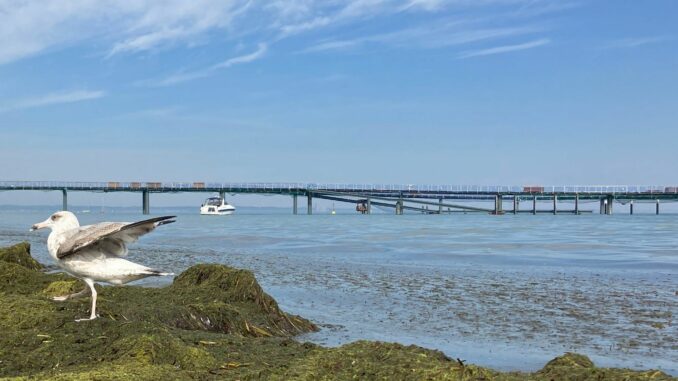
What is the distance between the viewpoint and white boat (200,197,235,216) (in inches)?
5118

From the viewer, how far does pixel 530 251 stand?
28.1 meters

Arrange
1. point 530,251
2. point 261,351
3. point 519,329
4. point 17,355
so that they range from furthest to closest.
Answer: point 530,251
point 519,329
point 261,351
point 17,355

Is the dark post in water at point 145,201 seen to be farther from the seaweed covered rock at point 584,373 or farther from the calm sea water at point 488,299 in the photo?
the seaweed covered rock at point 584,373

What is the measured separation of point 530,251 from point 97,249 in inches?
931

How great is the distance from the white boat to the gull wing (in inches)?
4891

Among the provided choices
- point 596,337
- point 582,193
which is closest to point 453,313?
point 596,337

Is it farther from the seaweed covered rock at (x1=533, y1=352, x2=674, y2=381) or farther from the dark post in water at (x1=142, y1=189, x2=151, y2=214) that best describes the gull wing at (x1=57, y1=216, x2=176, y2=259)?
the dark post in water at (x1=142, y1=189, x2=151, y2=214)

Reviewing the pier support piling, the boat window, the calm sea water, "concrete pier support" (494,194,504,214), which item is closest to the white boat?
the boat window

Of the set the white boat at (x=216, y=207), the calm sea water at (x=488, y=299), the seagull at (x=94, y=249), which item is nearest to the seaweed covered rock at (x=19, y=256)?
the calm sea water at (x=488, y=299)

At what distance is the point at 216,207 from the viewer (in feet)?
430

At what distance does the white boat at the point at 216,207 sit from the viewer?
130 meters

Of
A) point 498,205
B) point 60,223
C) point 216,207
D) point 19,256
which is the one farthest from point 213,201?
point 60,223

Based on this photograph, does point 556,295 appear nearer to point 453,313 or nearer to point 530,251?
point 453,313

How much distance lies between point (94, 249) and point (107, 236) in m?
0.29
